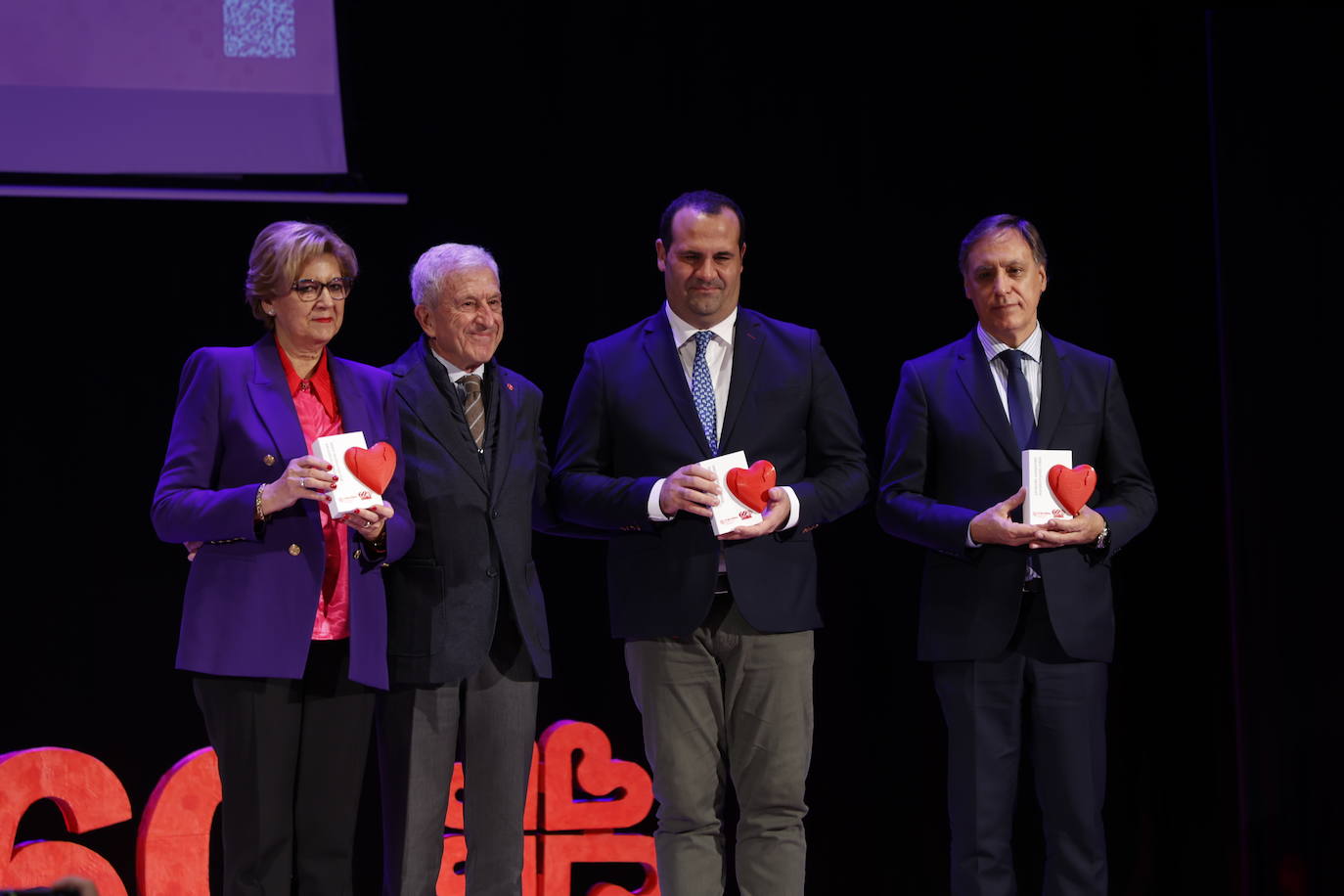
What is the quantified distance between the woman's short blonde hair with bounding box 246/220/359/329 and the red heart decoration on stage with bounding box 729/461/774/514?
978 mm

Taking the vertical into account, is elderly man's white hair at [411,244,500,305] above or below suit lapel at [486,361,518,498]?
above

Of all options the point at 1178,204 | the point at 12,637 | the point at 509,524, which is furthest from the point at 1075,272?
the point at 12,637

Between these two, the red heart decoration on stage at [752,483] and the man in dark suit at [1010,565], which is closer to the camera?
the red heart decoration on stage at [752,483]

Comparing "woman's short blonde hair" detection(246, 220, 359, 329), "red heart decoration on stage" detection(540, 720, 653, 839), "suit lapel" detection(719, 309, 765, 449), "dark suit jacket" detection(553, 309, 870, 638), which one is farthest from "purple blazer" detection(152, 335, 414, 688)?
"red heart decoration on stage" detection(540, 720, 653, 839)

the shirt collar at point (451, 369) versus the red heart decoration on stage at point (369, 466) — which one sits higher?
the shirt collar at point (451, 369)

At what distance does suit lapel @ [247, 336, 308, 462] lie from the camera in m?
2.89

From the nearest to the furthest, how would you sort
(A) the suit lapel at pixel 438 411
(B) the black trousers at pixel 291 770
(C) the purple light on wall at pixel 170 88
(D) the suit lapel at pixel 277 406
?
(B) the black trousers at pixel 291 770, (D) the suit lapel at pixel 277 406, (A) the suit lapel at pixel 438 411, (C) the purple light on wall at pixel 170 88

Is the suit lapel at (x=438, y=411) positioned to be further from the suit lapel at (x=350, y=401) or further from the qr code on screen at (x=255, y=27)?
the qr code on screen at (x=255, y=27)

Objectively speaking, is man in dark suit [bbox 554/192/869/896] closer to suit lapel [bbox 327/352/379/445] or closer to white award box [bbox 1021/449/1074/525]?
white award box [bbox 1021/449/1074/525]

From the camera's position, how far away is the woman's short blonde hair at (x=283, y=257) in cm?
298

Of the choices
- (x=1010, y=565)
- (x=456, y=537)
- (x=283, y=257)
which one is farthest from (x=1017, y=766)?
(x=283, y=257)

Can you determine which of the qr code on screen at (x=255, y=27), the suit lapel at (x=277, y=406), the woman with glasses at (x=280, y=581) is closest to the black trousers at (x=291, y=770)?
the woman with glasses at (x=280, y=581)

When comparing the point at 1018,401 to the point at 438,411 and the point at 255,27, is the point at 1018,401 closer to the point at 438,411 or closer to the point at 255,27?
the point at 438,411

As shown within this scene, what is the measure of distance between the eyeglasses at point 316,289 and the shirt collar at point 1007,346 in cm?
168
